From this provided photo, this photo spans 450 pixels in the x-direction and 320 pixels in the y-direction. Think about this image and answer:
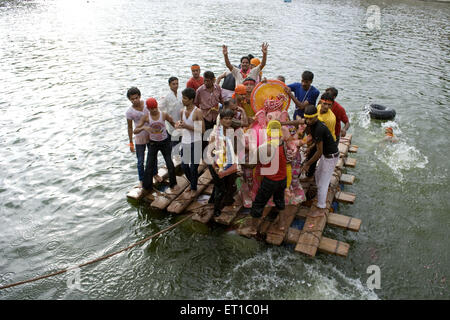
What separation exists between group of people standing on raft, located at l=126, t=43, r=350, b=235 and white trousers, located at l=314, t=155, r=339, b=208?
2 cm

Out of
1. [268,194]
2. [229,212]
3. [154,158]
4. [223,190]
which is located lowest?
[229,212]

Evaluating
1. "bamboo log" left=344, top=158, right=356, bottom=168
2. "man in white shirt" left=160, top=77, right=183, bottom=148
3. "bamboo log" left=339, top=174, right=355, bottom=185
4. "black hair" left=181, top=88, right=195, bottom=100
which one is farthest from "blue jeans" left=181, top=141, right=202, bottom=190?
"bamboo log" left=344, top=158, right=356, bottom=168

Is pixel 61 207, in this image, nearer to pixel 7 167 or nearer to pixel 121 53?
pixel 7 167

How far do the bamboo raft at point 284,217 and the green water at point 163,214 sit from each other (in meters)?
0.36

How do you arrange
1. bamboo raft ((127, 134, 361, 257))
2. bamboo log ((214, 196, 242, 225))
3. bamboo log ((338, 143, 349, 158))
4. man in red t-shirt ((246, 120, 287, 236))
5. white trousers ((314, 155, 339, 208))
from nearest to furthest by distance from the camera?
man in red t-shirt ((246, 120, 287, 236)) → bamboo raft ((127, 134, 361, 257)) → white trousers ((314, 155, 339, 208)) → bamboo log ((214, 196, 242, 225)) → bamboo log ((338, 143, 349, 158))

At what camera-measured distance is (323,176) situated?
5.83 meters

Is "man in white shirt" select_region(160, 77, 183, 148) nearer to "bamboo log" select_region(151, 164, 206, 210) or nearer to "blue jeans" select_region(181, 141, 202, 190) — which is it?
"blue jeans" select_region(181, 141, 202, 190)

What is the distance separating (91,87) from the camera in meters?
14.3

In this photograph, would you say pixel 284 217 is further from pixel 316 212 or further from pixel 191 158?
pixel 191 158

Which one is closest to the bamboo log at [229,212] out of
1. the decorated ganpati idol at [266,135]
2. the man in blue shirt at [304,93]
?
the decorated ganpati idol at [266,135]

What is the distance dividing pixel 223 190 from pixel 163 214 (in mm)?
1769

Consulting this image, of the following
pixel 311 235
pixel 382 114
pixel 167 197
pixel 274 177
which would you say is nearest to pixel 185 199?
pixel 167 197

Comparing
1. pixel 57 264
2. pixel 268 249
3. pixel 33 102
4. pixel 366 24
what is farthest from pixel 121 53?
pixel 366 24

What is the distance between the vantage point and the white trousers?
5.68 metres
